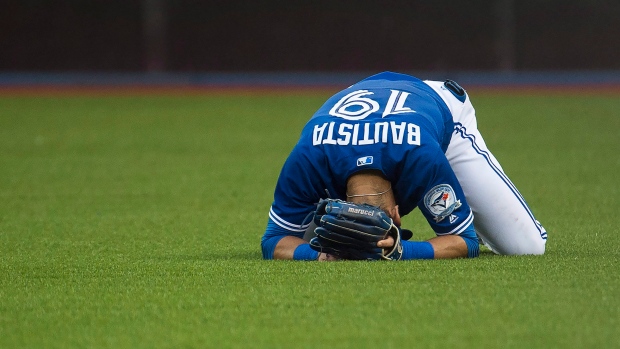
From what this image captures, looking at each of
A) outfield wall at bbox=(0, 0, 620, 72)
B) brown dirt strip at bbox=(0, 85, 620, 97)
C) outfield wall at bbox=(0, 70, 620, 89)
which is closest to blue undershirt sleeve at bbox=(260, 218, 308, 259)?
brown dirt strip at bbox=(0, 85, 620, 97)

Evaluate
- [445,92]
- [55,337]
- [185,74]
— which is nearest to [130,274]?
[55,337]

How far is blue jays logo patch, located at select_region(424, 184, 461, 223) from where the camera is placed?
449 cm

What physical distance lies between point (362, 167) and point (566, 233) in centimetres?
190

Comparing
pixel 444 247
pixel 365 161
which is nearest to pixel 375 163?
pixel 365 161

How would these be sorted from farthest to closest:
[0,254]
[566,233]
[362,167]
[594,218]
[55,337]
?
[594,218], [566,233], [0,254], [362,167], [55,337]

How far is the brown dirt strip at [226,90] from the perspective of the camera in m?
21.0

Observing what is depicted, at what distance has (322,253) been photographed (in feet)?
15.2

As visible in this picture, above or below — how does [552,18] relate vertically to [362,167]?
below

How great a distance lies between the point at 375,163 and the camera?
4430 millimetres

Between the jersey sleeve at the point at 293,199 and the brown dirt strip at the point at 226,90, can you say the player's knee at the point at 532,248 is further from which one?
the brown dirt strip at the point at 226,90

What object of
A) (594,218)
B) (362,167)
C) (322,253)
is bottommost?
(594,218)

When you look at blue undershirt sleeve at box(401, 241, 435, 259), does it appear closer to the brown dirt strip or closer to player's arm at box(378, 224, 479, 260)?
player's arm at box(378, 224, 479, 260)

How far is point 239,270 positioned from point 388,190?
792 millimetres

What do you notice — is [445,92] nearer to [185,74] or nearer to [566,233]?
[566,233]
